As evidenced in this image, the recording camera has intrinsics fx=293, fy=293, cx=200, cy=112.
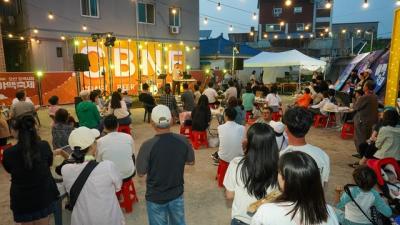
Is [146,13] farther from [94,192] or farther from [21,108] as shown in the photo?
[94,192]

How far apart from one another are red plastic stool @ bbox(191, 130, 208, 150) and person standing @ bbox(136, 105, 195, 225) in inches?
174

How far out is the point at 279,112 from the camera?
32.3ft

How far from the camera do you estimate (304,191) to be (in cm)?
141

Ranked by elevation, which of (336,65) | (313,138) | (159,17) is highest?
(159,17)

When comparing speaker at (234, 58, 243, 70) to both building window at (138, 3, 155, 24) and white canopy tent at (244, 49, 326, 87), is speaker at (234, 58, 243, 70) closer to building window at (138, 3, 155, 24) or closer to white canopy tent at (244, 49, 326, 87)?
white canopy tent at (244, 49, 326, 87)

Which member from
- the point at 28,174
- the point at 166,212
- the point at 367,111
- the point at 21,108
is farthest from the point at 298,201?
the point at 21,108

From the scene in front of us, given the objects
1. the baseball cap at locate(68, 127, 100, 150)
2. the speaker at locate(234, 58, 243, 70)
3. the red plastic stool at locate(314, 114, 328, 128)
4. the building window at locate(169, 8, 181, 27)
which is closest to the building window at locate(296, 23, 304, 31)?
the building window at locate(169, 8, 181, 27)

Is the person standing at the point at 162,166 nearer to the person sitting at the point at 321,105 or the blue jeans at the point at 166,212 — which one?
the blue jeans at the point at 166,212

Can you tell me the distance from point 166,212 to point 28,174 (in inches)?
48.0

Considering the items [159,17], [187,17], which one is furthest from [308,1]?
[159,17]

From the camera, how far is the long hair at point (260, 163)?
2.01 meters

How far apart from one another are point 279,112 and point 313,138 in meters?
1.94

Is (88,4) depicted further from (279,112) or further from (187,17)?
(279,112)

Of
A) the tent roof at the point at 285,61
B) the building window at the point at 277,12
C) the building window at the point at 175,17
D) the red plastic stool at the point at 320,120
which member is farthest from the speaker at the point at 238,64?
the building window at the point at 277,12
